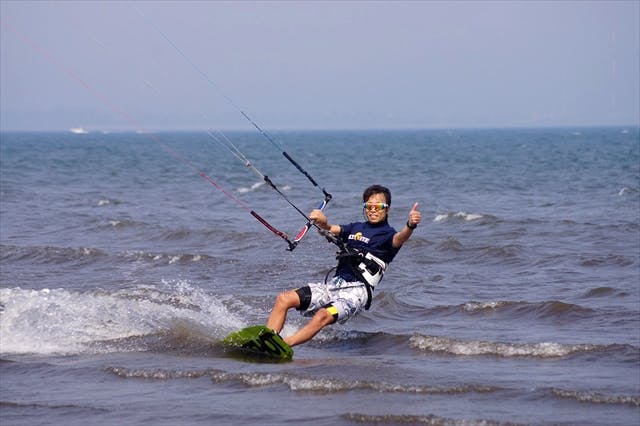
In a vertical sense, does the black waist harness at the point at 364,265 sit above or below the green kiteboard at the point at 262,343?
above

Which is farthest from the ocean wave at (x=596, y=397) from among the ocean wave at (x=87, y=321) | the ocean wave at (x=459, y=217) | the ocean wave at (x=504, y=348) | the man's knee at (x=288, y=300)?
the ocean wave at (x=459, y=217)

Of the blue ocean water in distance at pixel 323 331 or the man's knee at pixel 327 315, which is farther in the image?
the man's knee at pixel 327 315

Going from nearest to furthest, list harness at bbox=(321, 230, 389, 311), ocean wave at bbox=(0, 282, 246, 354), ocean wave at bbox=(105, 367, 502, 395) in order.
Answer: ocean wave at bbox=(105, 367, 502, 395), harness at bbox=(321, 230, 389, 311), ocean wave at bbox=(0, 282, 246, 354)

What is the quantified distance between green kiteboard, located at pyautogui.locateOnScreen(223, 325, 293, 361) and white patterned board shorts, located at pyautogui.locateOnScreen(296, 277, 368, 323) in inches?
18.9

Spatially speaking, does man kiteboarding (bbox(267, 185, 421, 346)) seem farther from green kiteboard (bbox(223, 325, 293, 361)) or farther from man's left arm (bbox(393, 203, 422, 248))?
green kiteboard (bbox(223, 325, 293, 361))

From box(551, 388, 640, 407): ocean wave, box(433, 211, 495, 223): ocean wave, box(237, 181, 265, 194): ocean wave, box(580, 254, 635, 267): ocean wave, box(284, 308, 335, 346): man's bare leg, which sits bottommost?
box(237, 181, 265, 194): ocean wave

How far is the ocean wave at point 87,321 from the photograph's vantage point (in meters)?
9.95

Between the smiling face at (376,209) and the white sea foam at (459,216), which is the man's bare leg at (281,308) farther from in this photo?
the white sea foam at (459,216)

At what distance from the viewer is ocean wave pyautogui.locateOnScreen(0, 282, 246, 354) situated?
9953mm

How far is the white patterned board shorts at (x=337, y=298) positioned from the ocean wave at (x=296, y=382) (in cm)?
113

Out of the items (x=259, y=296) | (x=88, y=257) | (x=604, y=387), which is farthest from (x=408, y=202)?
(x=604, y=387)

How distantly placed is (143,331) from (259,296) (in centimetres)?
288

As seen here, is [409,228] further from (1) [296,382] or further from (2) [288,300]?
(1) [296,382]

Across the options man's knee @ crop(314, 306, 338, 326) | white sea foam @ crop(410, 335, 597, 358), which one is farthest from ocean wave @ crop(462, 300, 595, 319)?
man's knee @ crop(314, 306, 338, 326)
